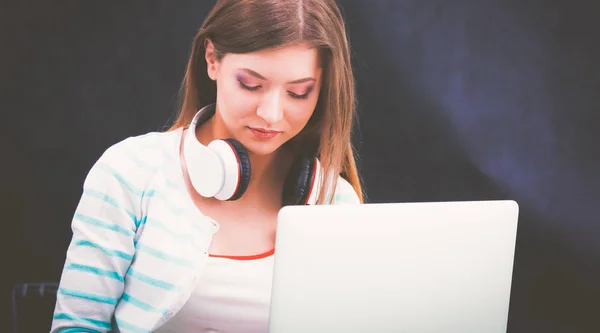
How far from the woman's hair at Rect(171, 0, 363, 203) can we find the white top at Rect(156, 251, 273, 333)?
29 cm

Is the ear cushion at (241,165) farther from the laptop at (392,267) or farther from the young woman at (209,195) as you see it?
the laptop at (392,267)

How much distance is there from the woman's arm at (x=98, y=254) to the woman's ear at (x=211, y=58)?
0.96 feet

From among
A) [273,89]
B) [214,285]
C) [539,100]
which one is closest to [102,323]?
[214,285]

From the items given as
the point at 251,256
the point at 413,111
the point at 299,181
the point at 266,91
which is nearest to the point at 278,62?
the point at 266,91

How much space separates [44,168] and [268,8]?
0.96m

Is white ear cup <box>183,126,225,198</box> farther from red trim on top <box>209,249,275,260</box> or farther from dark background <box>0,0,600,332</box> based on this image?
dark background <box>0,0,600,332</box>

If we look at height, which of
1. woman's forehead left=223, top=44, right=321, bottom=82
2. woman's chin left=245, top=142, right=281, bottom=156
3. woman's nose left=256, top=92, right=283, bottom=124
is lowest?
woman's chin left=245, top=142, right=281, bottom=156

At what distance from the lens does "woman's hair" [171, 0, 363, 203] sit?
1339 mm

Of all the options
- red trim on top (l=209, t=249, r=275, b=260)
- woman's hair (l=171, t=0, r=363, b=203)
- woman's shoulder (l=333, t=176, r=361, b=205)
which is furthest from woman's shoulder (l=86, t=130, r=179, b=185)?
woman's shoulder (l=333, t=176, r=361, b=205)

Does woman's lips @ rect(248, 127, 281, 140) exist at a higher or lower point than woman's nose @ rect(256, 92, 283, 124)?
lower

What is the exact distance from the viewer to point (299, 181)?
150cm

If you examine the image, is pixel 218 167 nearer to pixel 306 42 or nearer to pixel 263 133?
pixel 263 133

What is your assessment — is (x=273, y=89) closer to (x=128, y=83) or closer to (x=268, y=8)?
(x=268, y=8)

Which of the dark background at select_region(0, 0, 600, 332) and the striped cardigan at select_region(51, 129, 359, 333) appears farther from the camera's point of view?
the dark background at select_region(0, 0, 600, 332)
